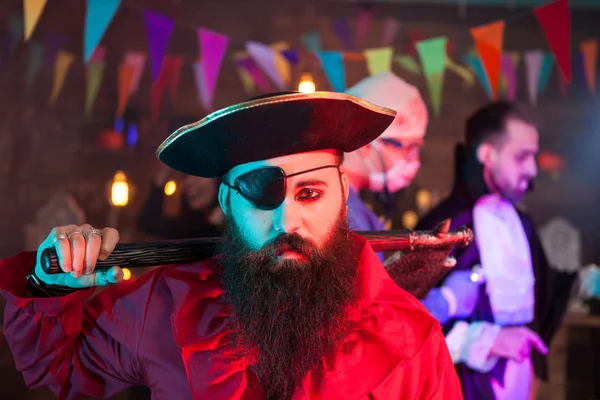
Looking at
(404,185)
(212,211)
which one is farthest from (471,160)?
(212,211)

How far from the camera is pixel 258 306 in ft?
4.66

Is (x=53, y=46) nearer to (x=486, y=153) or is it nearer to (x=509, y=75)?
(x=486, y=153)

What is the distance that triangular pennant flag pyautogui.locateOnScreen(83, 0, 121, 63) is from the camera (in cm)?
240

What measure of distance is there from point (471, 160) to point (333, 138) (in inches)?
58.0

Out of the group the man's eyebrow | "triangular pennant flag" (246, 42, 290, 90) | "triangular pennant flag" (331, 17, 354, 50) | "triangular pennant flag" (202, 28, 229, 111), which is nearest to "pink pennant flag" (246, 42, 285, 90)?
"triangular pennant flag" (246, 42, 290, 90)

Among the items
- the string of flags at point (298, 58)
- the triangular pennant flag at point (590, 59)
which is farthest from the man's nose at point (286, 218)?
the triangular pennant flag at point (590, 59)

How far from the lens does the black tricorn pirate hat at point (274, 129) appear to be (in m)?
1.29

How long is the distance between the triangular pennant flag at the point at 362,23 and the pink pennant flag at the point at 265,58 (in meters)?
0.45

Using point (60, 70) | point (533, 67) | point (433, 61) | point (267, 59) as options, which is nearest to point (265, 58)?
point (267, 59)

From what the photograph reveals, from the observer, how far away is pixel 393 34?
2.76m

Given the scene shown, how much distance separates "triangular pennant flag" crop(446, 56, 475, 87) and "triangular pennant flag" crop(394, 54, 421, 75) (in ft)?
0.58

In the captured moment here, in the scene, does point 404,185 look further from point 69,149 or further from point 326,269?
point 69,149

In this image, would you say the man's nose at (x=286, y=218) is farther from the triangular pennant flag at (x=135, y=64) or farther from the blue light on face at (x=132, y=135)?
the triangular pennant flag at (x=135, y=64)

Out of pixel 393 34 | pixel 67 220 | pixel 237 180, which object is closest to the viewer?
pixel 237 180
